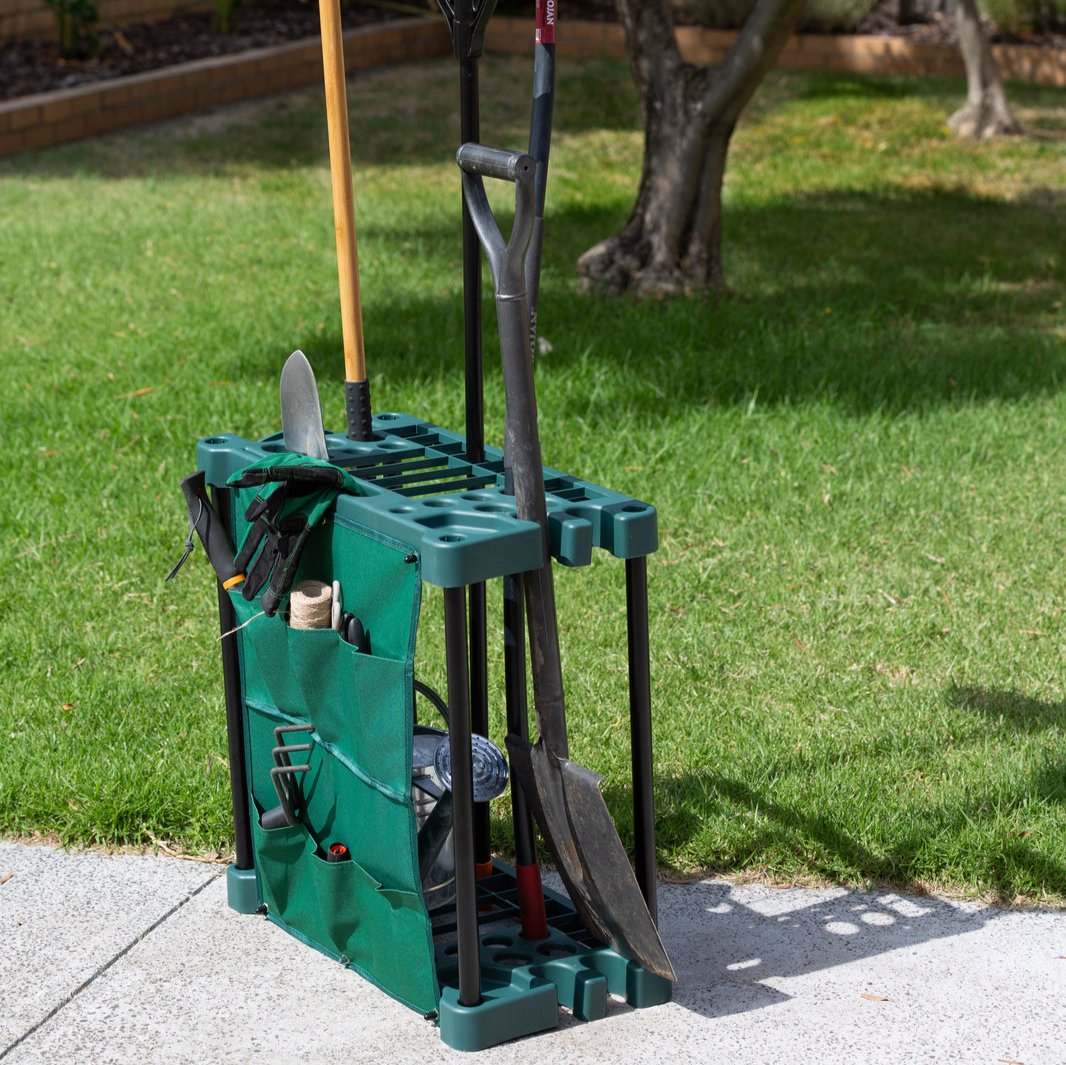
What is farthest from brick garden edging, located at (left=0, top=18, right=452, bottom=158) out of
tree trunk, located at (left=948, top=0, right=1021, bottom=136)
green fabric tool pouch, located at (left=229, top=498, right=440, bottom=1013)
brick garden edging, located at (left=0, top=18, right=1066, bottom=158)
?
green fabric tool pouch, located at (left=229, top=498, right=440, bottom=1013)

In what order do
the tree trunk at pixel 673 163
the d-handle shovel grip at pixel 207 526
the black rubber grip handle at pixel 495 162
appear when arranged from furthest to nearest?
the tree trunk at pixel 673 163 → the d-handle shovel grip at pixel 207 526 → the black rubber grip handle at pixel 495 162

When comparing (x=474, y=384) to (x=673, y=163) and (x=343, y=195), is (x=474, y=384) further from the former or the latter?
(x=673, y=163)

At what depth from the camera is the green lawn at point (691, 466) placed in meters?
3.67

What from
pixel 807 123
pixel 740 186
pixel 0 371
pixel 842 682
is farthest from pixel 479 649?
pixel 807 123

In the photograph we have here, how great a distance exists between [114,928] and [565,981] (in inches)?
36.6

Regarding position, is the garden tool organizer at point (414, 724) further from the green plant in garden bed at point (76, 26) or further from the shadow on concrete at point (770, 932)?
the green plant in garden bed at point (76, 26)

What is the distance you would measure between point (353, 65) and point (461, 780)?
12.5 meters

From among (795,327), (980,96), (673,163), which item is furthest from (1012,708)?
(980,96)

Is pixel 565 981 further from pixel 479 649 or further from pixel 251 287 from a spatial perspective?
pixel 251 287

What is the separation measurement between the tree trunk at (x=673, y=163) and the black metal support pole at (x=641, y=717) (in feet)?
17.2

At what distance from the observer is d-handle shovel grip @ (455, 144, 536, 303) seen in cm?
246

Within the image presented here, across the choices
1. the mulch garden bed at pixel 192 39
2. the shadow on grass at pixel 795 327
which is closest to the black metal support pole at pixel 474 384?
the shadow on grass at pixel 795 327

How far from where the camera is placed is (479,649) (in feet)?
10.2

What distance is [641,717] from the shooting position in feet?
9.18
